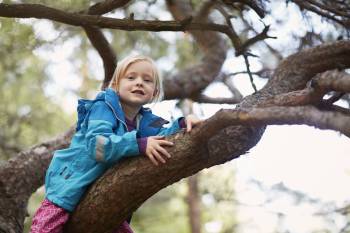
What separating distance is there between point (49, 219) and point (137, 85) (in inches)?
24.3

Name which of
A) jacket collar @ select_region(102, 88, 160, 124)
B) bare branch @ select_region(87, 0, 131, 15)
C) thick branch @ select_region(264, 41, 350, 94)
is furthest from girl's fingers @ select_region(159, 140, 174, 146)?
bare branch @ select_region(87, 0, 131, 15)

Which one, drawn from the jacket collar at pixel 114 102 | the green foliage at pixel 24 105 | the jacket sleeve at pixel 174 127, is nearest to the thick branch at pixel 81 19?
the jacket collar at pixel 114 102

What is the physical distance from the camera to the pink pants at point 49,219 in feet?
6.11

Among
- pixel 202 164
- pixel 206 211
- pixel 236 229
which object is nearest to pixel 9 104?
pixel 206 211

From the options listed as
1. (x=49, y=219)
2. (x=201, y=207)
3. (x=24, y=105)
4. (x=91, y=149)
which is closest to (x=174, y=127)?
(x=91, y=149)

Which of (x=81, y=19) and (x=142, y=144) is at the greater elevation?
(x=81, y=19)

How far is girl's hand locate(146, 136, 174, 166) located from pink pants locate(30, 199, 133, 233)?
0.42 metres

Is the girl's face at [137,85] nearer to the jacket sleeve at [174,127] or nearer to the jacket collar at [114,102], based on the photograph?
the jacket collar at [114,102]

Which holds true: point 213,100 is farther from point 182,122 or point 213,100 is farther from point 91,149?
point 91,149

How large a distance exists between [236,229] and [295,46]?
404 cm

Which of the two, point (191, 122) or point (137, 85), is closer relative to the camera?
point (191, 122)

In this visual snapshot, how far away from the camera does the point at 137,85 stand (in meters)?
2.12

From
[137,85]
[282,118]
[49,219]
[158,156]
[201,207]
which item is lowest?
[201,207]

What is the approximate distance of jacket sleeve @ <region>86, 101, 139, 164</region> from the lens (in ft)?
5.80
